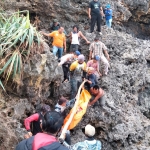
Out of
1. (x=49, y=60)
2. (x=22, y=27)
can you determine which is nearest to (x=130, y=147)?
(x=49, y=60)

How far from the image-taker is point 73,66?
7918 millimetres

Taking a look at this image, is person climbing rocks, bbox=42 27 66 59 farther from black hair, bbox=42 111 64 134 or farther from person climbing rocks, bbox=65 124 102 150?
black hair, bbox=42 111 64 134

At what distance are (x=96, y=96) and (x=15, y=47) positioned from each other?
246 cm

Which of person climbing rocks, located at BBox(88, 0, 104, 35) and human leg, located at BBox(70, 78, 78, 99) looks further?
person climbing rocks, located at BBox(88, 0, 104, 35)

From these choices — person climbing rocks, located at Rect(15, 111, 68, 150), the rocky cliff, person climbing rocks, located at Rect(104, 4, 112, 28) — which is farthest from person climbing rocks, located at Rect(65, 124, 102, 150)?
person climbing rocks, located at Rect(104, 4, 112, 28)

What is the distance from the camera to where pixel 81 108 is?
24.5ft

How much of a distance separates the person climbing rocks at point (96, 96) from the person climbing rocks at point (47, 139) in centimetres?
443

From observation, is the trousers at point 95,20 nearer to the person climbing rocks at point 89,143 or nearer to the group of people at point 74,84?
the group of people at point 74,84

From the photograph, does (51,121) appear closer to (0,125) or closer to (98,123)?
(0,125)

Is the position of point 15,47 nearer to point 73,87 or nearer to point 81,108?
point 73,87

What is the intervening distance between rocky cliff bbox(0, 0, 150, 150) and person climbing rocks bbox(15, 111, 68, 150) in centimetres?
277

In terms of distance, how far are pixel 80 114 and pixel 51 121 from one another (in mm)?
4027

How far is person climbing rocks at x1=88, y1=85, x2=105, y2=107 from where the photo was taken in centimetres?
783

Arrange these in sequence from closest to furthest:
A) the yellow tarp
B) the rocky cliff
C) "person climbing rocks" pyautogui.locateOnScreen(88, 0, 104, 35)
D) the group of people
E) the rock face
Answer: the group of people
the rocky cliff
the yellow tarp
"person climbing rocks" pyautogui.locateOnScreen(88, 0, 104, 35)
the rock face
